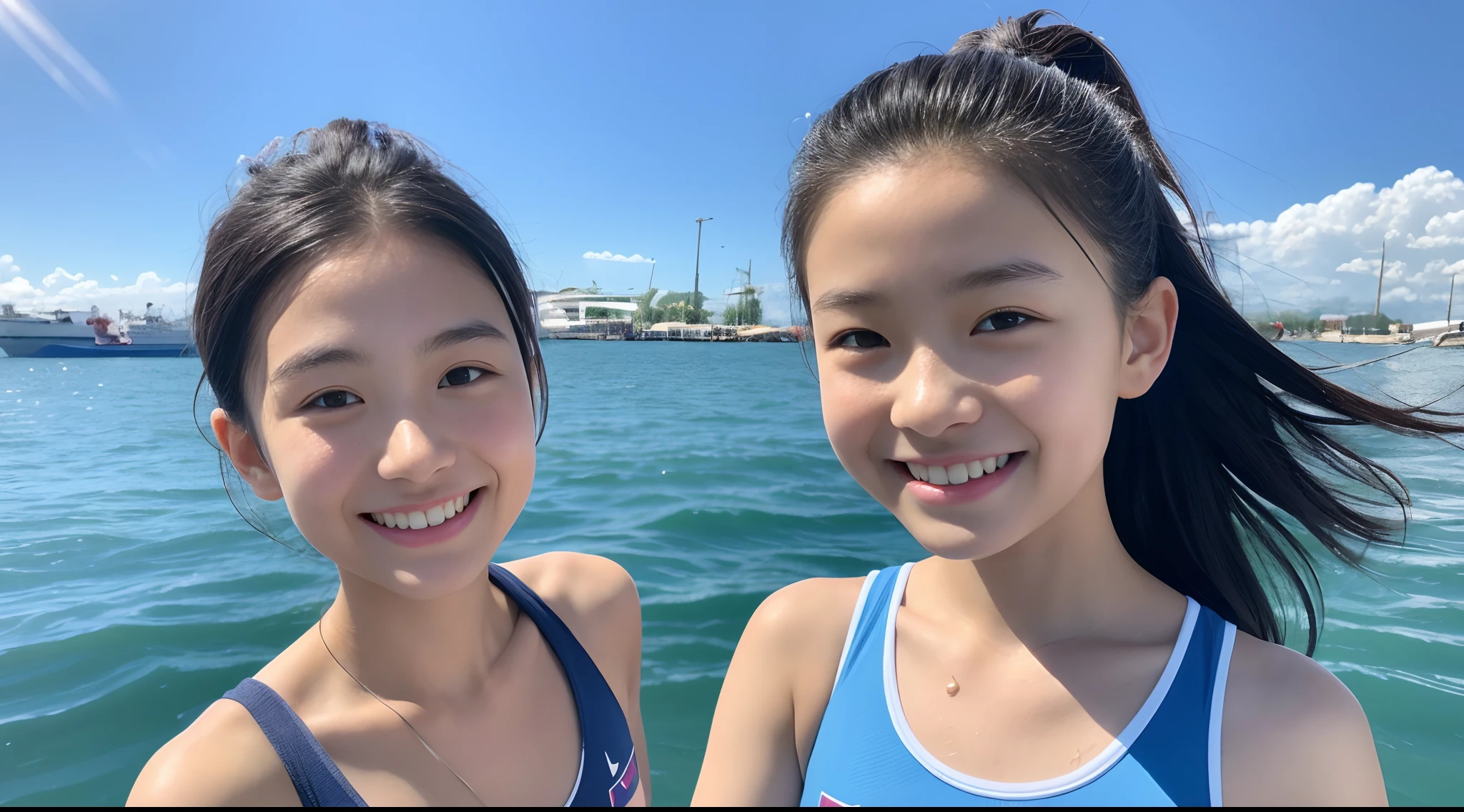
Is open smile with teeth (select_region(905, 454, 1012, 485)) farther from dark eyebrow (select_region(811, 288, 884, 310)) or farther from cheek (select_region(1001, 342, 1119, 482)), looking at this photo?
dark eyebrow (select_region(811, 288, 884, 310))

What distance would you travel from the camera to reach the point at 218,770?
1438 millimetres

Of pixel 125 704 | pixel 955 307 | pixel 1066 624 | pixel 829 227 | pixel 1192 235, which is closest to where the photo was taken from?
pixel 955 307

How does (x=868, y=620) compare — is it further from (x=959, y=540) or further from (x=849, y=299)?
(x=849, y=299)

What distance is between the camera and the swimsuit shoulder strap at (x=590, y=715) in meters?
1.88

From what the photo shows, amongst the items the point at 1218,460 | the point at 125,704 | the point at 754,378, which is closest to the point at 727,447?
the point at 125,704

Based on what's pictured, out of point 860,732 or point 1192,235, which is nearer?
point 860,732

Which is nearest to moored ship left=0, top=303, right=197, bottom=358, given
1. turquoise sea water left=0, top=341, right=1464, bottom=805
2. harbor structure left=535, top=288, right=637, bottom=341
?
harbor structure left=535, top=288, right=637, bottom=341

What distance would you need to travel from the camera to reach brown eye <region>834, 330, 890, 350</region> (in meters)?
1.42

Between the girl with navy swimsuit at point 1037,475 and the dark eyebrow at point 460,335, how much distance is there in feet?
2.31

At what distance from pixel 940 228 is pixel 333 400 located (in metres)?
1.24

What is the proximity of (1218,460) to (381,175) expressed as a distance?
2.10 meters

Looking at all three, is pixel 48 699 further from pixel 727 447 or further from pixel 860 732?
pixel 727 447

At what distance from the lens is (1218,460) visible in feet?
6.12

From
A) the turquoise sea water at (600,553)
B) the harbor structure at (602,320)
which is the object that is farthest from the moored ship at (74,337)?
the turquoise sea water at (600,553)
